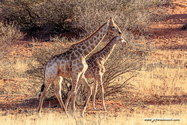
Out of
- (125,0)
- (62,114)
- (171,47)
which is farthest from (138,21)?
(62,114)

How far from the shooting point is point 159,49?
60.4 ft

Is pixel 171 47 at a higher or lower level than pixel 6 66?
higher

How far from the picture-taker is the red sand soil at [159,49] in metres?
9.12

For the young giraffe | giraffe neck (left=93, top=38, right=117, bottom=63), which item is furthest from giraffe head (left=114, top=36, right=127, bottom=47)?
giraffe neck (left=93, top=38, right=117, bottom=63)

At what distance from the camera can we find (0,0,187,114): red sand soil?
9.12 meters

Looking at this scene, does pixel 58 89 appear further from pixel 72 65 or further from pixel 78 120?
pixel 78 120

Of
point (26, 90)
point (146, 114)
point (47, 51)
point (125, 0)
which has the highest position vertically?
point (125, 0)

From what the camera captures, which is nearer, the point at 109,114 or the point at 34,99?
the point at 109,114

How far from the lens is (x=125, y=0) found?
17406 mm

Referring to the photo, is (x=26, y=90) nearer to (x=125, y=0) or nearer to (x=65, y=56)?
(x=65, y=56)

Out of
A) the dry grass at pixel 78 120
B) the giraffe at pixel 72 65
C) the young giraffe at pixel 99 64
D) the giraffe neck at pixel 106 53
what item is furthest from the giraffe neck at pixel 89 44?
the dry grass at pixel 78 120

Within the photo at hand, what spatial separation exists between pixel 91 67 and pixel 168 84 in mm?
4332

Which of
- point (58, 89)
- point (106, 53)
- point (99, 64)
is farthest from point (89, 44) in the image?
point (58, 89)

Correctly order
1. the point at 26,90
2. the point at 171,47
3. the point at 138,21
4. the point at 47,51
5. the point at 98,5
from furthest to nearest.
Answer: the point at 171,47 < the point at 138,21 < the point at 98,5 < the point at 26,90 < the point at 47,51
